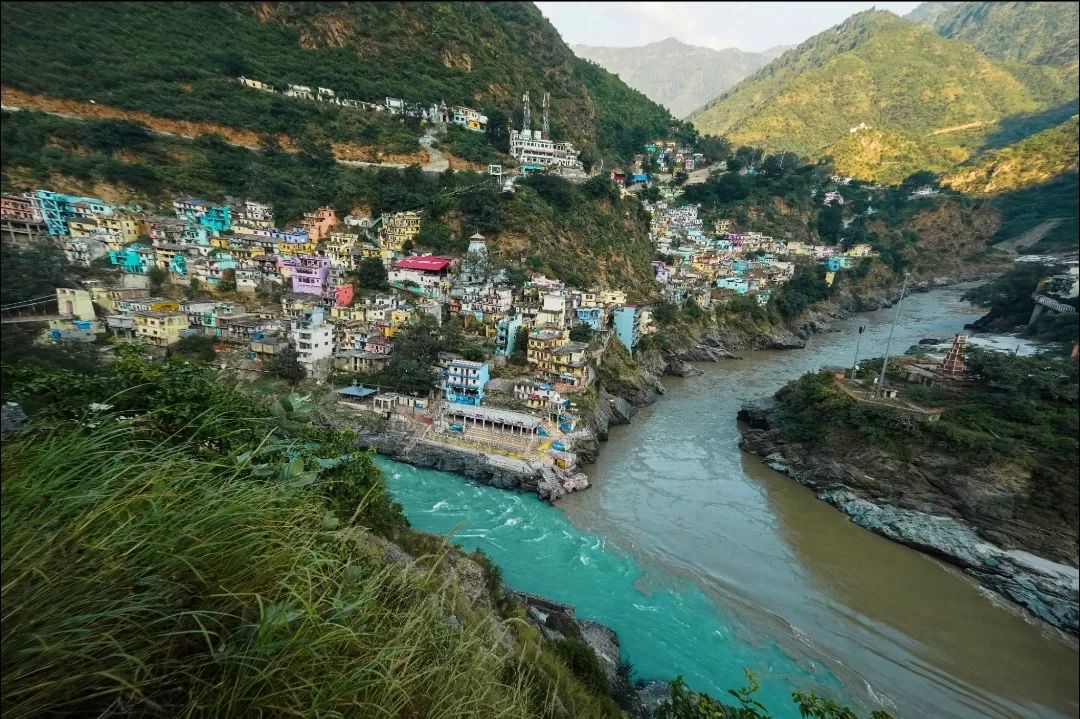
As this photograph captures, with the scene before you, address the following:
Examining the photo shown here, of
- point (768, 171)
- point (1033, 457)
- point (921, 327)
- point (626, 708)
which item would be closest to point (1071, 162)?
point (768, 171)

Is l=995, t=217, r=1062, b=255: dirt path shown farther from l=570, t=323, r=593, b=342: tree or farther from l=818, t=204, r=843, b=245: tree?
l=570, t=323, r=593, b=342: tree

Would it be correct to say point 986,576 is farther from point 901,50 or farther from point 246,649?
point 901,50

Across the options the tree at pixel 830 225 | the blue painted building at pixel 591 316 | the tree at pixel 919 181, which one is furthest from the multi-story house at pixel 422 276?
the tree at pixel 919 181

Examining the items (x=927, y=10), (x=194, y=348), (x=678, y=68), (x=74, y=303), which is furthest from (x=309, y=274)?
(x=678, y=68)

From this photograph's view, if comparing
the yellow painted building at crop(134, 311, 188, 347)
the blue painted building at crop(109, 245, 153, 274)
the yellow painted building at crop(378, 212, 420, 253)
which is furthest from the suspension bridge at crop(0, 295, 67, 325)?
the yellow painted building at crop(378, 212, 420, 253)

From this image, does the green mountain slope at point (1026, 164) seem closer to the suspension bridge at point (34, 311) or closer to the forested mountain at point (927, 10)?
the suspension bridge at point (34, 311)
